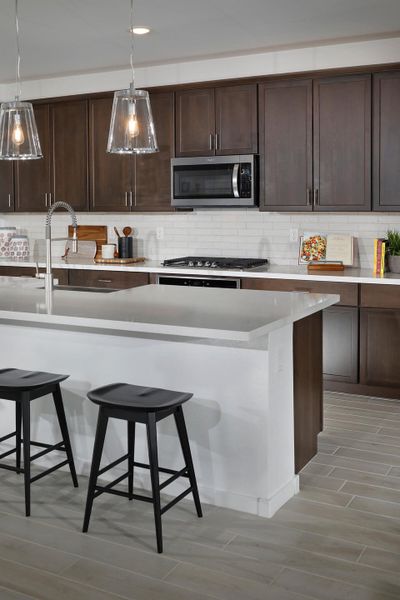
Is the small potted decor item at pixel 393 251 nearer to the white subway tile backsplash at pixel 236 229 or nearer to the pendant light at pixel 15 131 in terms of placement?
the white subway tile backsplash at pixel 236 229

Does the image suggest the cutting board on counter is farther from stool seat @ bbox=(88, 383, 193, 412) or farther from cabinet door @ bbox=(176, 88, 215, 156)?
stool seat @ bbox=(88, 383, 193, 412)

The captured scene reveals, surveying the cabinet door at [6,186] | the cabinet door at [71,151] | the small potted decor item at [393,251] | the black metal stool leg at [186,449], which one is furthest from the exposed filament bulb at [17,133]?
the cabinet door at [6,186]

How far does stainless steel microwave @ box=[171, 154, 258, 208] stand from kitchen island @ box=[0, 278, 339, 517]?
208 centimetres

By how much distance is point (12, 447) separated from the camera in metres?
3.86

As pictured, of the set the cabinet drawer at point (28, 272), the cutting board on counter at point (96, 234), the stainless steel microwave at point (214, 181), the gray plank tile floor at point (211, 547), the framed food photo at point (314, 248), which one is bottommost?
the gray plank tile floor at point (211, 547)

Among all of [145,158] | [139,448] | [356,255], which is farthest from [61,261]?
[139,448]

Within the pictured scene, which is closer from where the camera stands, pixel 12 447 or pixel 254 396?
pixel 254 396

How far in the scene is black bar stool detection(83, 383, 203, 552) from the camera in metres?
2.79

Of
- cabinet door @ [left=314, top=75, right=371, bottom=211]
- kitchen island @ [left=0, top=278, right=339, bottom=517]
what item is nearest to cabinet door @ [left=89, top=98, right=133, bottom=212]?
cabinet door @ [left=314, top=75, right=371, bottom=211]

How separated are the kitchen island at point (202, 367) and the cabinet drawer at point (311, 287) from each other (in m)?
1.42

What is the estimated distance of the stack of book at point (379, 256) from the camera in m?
5.18

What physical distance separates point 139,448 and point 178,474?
0.52 m

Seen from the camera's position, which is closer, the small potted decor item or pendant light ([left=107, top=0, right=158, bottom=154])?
pendant light ([left=107, top=0, right=158, bottom=154])

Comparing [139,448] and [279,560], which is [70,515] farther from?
[279,560]
